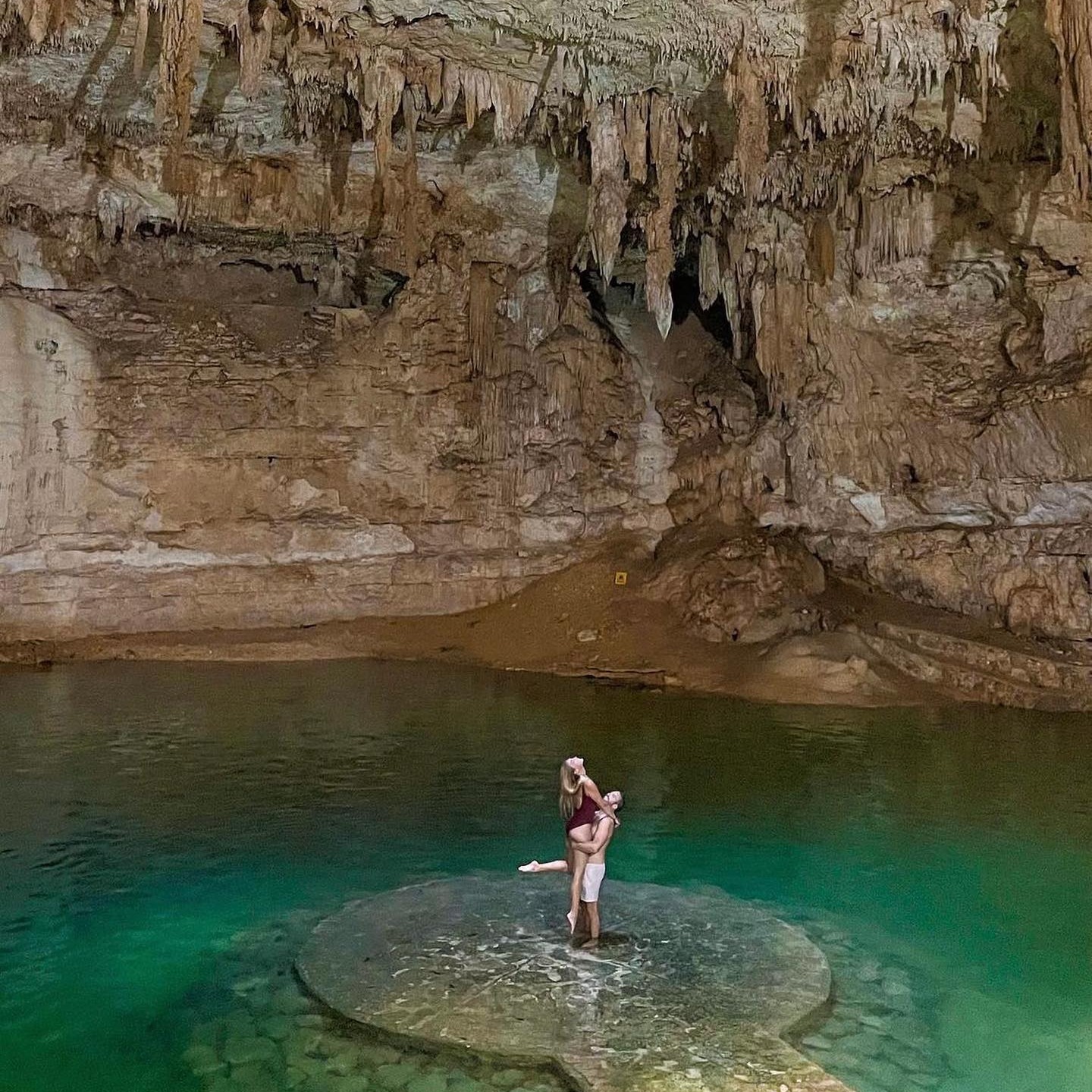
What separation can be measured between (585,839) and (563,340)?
1189 centimetres

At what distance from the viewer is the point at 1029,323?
13102 mm

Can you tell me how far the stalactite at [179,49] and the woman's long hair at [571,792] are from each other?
6453 millimetres

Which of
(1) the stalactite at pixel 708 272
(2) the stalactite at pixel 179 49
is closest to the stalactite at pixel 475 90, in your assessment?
(2) the stalactite at pixel 179 49

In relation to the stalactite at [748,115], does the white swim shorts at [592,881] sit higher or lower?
lower

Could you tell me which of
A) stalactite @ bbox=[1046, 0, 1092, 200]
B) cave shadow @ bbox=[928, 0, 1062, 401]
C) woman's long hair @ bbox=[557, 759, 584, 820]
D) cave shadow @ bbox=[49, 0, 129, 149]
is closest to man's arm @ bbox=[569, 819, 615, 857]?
woman's long hair @ bbox=[557, 759, 584, 820]

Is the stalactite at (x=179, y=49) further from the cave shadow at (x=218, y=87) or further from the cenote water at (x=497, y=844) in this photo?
the cenote water at (x=497, y=844)

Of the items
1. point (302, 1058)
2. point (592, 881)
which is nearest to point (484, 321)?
point (592, 881)

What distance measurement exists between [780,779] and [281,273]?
38.1ft

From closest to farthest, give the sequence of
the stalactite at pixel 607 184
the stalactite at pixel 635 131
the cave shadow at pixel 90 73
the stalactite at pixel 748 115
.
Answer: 1. the cave shadow at pixel 90 73
2. the stalactite at pixel 748 115
3. the stalactite at pixel 635 131
4. the stalactite at pixel 607 184

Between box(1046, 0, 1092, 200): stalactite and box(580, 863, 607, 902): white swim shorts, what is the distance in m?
6.69

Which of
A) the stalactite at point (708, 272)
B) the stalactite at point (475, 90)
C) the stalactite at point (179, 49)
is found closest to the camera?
the stalactite at point (179, 49)

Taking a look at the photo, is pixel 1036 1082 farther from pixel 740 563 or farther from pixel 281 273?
pixel 281 273

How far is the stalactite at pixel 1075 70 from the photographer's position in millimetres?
7719

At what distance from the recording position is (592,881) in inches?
189
